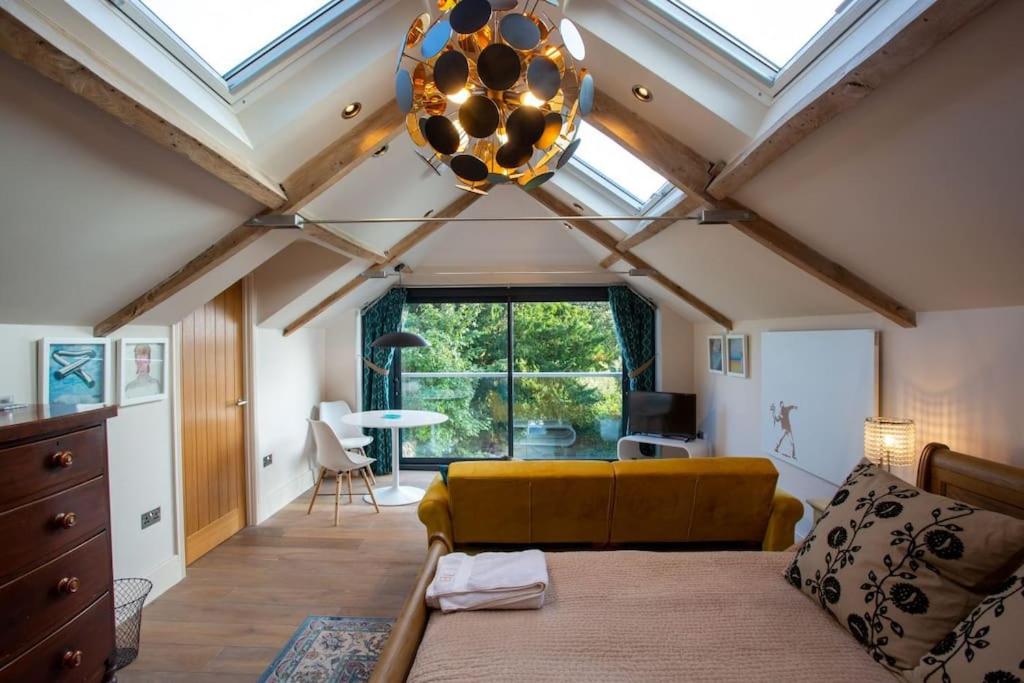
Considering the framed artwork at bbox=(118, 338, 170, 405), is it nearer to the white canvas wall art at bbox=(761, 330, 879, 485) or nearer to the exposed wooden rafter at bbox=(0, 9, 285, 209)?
the exposed wooden rafter at bbox=(0, 9, 285, 209)

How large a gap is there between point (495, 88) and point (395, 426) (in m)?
3.94

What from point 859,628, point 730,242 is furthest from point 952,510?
point 730,242

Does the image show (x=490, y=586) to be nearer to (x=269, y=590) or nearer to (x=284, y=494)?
(x=269, y=590)

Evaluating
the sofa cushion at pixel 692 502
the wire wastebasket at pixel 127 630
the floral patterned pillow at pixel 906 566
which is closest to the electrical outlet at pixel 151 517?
the wire wastebasket at pixel 127 630

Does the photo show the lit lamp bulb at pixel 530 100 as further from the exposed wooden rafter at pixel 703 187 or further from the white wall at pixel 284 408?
the white wall at pixel 284 408

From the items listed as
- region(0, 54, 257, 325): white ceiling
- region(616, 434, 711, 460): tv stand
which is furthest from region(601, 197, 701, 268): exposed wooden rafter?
region(0, 54, 257, 325): white ceiling

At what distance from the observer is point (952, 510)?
146 cm

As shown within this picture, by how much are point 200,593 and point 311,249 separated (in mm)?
2750

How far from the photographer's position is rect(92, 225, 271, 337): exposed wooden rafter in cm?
272

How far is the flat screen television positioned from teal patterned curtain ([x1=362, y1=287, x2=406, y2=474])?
2965 mm

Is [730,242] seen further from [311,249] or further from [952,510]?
[311,249]

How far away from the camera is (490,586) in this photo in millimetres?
1656

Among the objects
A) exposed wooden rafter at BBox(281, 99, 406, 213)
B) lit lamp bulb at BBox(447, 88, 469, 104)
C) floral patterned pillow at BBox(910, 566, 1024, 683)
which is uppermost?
exposed wooden rafter at BBox(281, 99, 406, 213)

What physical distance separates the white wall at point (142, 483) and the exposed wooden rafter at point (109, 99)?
1.28 m
